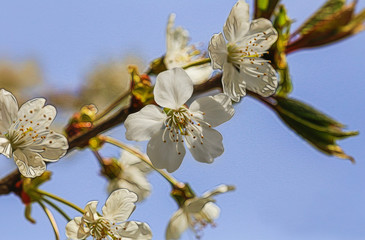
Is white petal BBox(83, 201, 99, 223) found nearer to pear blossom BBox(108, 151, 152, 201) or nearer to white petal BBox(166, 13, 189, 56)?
pear blossom BBox(108, 151, 152, 201)

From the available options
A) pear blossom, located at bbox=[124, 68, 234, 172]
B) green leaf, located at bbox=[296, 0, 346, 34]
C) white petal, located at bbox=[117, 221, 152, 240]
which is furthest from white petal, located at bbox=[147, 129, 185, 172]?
green leaf, located at bbox=[296, 0, 346, 34]

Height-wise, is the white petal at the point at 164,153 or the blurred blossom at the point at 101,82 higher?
the white petal at the point at 164,153

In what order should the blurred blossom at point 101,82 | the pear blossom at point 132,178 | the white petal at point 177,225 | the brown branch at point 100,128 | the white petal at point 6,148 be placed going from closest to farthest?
1. the white petal at point 6,148
2. the brown branch at point 100,128
3. the white petal at point 177,225
4. the pear blossom at point 132,178
5. the blurred blossom at point 101,82

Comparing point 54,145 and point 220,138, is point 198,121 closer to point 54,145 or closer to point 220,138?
point 220,138

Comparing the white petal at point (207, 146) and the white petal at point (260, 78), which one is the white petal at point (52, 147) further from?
the white petal at point (260, 78)

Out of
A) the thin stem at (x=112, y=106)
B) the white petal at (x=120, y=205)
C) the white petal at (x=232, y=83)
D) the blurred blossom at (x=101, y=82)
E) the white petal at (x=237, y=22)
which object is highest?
the white petal at (x=237, y=22)

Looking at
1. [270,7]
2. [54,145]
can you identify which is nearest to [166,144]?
[54,145]

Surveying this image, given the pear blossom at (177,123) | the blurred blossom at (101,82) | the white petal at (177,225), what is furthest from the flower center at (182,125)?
the blurred blossom at (101,82)
